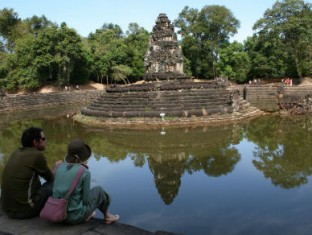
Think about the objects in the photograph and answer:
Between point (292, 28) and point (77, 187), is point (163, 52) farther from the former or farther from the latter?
point (77, 187)

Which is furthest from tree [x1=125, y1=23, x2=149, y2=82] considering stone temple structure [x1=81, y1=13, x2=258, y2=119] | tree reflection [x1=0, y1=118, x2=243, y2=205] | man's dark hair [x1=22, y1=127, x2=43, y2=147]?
man's dark hair [x1=22, y1=127, x2=43, y2=147]

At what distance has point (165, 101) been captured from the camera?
18703mm

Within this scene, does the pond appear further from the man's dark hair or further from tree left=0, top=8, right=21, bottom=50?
tree left=0, top=8, right=21, bottom=50

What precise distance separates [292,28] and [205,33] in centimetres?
1350

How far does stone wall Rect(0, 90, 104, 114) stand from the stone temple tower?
1319cm

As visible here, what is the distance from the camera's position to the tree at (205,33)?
46.6 m

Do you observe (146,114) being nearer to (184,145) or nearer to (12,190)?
(184,145)

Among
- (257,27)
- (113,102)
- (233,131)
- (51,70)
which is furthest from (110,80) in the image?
(233,131)

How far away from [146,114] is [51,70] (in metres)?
26.2

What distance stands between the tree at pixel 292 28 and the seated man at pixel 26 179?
1471 inches

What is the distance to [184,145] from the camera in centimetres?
1213

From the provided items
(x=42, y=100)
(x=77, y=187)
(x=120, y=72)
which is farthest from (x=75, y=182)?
(x=120, y=72)

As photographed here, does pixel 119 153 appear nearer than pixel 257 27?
Yes

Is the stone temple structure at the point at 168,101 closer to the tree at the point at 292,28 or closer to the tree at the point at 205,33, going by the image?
the tree at the point at 292,28
